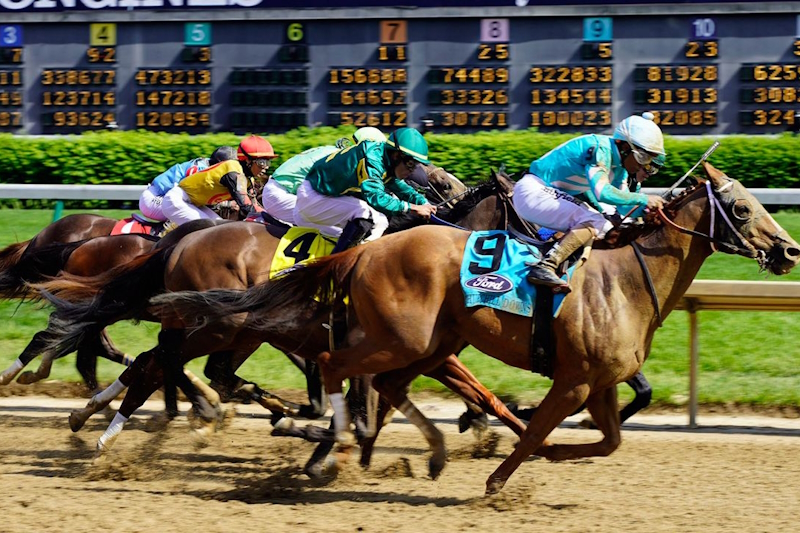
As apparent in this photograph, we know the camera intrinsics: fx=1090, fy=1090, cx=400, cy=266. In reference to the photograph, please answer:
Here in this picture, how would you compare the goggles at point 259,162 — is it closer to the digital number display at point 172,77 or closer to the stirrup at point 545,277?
the stirrup at point 545,277

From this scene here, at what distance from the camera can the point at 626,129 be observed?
536cm

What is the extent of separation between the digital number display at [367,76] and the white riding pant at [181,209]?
14.6 ft

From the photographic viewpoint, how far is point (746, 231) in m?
5.18

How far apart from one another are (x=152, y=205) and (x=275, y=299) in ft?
8.41

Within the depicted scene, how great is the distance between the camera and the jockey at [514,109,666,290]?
518 cm

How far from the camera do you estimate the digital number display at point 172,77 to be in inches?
476

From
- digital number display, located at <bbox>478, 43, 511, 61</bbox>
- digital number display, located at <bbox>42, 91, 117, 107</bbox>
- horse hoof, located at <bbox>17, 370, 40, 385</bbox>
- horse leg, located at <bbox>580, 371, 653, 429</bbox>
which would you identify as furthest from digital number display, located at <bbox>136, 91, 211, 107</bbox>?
horse leg, located at <bbox>580, 371, 653, 429</bbox>

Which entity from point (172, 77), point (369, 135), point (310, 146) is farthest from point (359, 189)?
point (172, 77)

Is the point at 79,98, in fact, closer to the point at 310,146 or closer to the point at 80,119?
the point at 80,119

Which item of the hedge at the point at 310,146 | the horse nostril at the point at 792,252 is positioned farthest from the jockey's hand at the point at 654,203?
the hedge at the point at 310,146

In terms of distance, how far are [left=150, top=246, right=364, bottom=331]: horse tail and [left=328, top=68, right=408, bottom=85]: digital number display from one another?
6.26 meters

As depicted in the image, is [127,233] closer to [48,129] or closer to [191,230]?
[191,230]

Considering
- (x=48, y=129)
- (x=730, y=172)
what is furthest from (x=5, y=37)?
(x=730, y=172)

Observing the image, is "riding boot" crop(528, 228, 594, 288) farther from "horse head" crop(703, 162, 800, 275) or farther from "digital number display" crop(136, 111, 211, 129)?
"digital number display" crop(136, 111, 211, 129)
